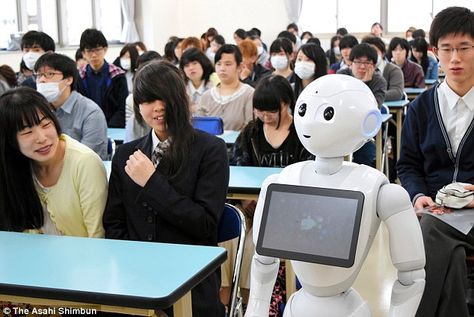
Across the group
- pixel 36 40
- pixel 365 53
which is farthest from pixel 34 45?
pixel 365 53

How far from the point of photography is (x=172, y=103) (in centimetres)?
208

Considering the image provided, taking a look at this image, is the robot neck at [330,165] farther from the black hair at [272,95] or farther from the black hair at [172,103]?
the black hair at [272,95]

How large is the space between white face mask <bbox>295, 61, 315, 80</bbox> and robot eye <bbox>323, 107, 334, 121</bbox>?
345cm

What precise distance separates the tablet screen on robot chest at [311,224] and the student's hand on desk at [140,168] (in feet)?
2.49

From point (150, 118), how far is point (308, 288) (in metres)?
0.94

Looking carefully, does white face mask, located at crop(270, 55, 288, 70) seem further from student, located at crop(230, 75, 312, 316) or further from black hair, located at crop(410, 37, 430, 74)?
student, located at crop(230, 75, 312, 316)

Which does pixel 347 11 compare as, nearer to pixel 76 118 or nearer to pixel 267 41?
pixel 267 41

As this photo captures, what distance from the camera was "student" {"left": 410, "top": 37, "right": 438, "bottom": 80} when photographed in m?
8.23

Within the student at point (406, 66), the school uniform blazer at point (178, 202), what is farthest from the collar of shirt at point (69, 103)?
the student at point (406, 66)

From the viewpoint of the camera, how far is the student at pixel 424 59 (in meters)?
8.23

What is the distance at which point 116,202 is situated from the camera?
2105 mm

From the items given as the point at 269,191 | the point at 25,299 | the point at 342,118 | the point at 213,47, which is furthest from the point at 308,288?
the point at 213,47

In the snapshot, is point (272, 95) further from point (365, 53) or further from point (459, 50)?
point (365, 53)

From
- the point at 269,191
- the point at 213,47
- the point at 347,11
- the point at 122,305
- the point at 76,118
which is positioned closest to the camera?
the point at 269,191
